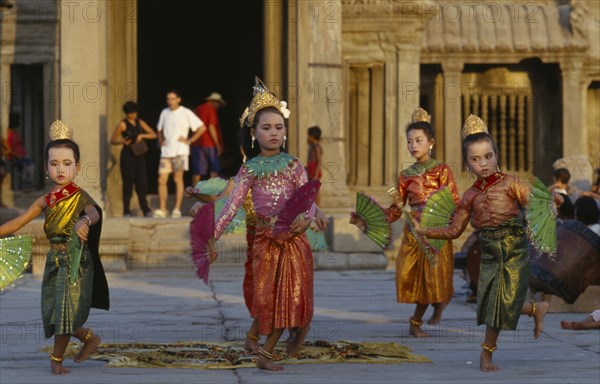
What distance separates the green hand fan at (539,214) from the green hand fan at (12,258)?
295 cm

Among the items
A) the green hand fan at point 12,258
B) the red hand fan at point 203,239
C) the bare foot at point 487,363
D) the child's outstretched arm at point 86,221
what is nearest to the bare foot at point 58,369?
the green hand fan at point 12,258

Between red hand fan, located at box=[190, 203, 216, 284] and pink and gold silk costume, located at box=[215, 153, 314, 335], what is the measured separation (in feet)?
0.25

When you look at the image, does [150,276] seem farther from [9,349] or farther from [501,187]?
[501,187]

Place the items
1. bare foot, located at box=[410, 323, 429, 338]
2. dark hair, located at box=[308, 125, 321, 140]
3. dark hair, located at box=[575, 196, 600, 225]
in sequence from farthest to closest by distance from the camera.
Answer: dark hair, located at box=[308, 125, 321, 140] < dark hair, located at box=[575, 196, 600, 225] < bare foot, located at box=[410, 323, 429, 338]

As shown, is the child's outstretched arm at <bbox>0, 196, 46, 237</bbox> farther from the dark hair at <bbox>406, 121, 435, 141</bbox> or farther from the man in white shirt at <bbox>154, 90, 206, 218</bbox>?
the man in white shirt at <bbox>154, 90, 206, 218</bbox>

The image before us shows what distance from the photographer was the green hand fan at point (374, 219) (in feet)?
29.1

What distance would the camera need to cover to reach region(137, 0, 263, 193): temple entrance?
22.0m

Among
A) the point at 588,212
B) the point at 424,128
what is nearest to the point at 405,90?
the point at 588,212

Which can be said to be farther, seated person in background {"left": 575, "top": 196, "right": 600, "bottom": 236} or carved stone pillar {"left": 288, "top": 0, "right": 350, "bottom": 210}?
carved stone pillar {"left": 288, "top": 0, "right": 350, "bottom": 210}

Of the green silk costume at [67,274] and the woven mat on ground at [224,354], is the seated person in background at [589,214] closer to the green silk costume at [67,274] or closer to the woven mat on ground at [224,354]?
the woven mat on ground at [224,354]

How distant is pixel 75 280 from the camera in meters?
7.82

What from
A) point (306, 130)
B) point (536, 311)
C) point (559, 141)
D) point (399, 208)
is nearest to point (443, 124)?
point (559, 141)

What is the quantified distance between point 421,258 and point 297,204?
2.05 meters

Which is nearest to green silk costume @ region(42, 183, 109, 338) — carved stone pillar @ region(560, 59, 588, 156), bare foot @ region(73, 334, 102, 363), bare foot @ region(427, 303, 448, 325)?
bare foot @ region(73, 334, 102, 363)
